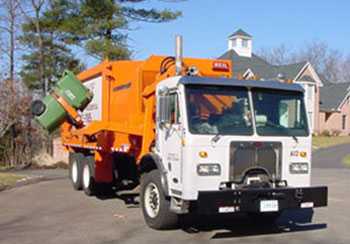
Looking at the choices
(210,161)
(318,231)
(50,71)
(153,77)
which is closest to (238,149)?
(210,161)

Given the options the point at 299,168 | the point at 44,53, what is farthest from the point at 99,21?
the point at 299,168

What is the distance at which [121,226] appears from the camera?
10383 millimetres

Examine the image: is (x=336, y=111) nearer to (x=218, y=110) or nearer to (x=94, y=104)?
(x=94, y=104)

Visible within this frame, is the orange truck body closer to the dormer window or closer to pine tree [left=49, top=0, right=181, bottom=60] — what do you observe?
pine tree [left=49, top=0, right=181, bottom=60]

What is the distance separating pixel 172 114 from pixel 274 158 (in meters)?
1.78

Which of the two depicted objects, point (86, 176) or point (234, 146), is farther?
point (86, 176)

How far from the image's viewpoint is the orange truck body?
432 inches

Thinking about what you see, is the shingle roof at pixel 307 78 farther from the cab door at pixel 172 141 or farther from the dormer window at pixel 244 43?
the cab door at pixel 172 141

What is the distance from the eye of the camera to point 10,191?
51.9ft

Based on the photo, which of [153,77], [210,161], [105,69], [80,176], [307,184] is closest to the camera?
[210,161]

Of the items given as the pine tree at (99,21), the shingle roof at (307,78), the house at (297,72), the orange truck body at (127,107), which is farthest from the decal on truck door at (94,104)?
the shingle roof at (307,78)

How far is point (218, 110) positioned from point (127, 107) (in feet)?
10.9

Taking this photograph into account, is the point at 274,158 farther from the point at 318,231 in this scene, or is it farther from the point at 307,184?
the point at 318,231

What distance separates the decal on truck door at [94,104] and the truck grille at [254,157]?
5170 millimetres
